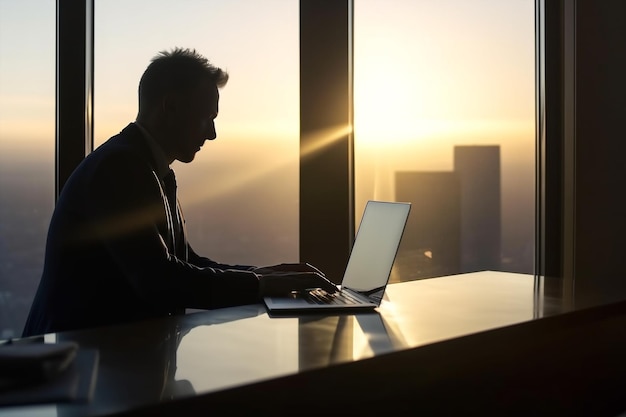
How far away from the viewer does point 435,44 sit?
3.10 m

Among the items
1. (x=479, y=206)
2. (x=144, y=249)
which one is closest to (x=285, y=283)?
(x=144, y=249)

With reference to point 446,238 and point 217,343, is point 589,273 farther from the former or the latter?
point 217,343

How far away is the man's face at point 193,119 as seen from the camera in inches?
78.2

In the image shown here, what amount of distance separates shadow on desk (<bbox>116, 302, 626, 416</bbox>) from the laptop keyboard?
0.35 m

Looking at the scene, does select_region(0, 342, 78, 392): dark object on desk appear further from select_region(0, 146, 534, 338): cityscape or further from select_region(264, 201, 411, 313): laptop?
select_region(0, 146, 534, 338): cityscape

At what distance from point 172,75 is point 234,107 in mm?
767

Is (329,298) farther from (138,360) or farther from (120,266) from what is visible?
(138,360)

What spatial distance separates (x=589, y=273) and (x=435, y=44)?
1404 millimetres

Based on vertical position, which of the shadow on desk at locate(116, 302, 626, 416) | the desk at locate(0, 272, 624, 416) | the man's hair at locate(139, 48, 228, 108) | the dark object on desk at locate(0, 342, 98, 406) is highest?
the man's hair at locate(139, 48, 228, 108)

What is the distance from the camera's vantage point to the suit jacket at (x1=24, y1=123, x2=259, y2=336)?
1.63 m

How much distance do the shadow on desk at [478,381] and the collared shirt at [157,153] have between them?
964mm

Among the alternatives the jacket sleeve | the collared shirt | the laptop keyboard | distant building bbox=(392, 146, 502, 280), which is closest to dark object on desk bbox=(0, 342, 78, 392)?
the jacket sleeve

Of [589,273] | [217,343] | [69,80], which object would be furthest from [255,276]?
[589,273]

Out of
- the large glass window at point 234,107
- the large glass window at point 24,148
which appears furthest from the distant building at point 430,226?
the large glass window at point 24,148
